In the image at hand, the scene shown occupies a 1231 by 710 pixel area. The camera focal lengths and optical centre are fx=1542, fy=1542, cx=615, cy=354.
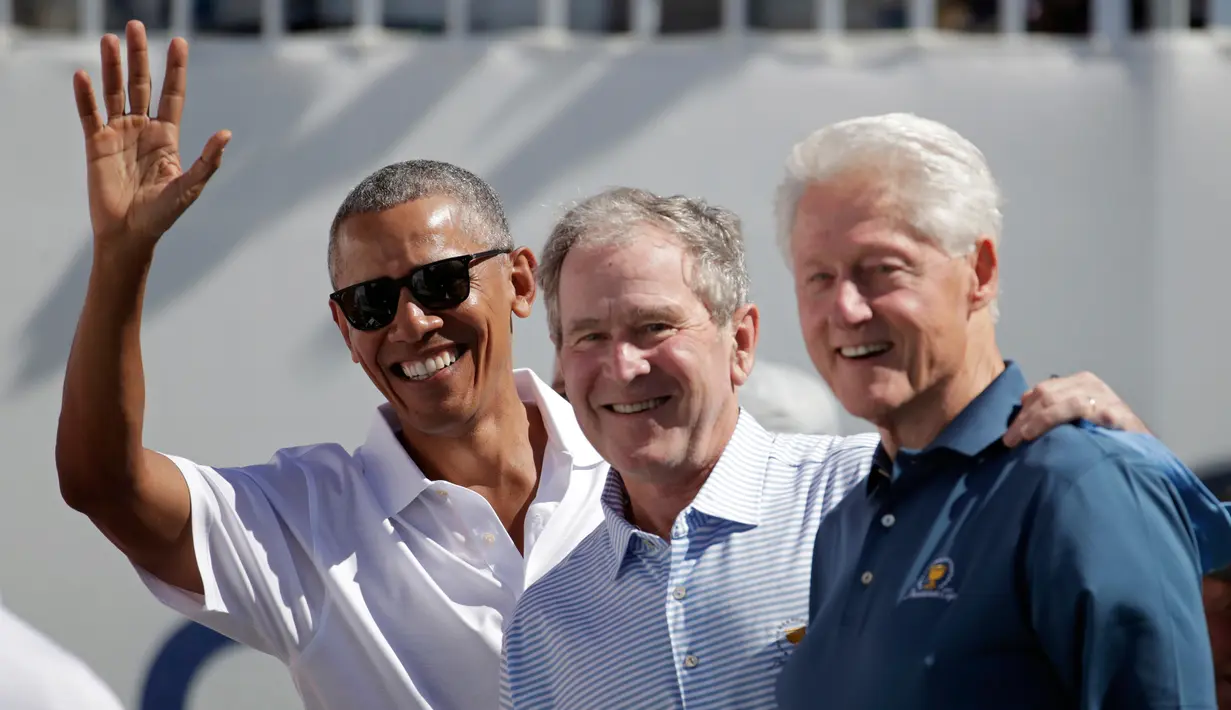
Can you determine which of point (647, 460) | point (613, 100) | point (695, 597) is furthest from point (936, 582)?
A: point (613, 100)

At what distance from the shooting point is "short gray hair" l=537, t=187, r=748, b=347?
7.24ft

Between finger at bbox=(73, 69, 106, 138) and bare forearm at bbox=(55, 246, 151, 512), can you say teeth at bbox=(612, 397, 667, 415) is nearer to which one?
bare forearm at bbox=(55, 246, 151, 512)

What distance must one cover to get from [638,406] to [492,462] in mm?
680

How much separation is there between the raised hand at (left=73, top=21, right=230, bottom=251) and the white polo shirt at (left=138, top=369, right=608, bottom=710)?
1.45ft

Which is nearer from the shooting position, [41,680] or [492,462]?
[41,680]

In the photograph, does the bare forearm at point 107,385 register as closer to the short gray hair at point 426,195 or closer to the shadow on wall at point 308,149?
the short gray hair at point 426,195

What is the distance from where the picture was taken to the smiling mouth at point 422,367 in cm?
264

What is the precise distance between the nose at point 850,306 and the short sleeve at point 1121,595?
29cm

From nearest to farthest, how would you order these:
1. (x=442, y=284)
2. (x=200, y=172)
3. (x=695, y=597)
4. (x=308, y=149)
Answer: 1. (x=695, y=597)
2. (x=200, y=172)
3. (x=442, y=284)
4. (x=308, y=149)

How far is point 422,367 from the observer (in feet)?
8.67

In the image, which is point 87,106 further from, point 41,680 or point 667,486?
point 41,680

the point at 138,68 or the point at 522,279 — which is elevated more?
the point at 138,68

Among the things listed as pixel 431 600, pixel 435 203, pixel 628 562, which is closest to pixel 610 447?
pixel 628 562

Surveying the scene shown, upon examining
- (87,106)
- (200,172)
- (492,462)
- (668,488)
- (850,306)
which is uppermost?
(87,106)
